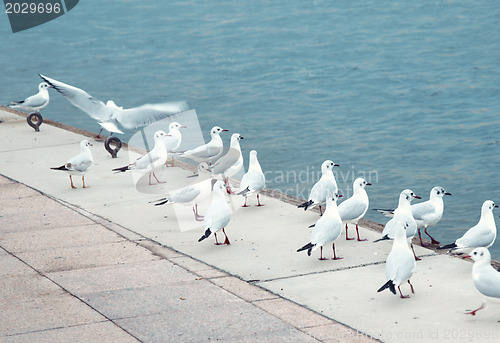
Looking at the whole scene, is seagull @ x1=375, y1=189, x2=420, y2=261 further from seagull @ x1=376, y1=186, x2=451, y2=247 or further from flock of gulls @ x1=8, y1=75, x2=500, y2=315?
seagull @ x1=376, y1=186, x2=451, y2=247

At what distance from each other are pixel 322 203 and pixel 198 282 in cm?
288

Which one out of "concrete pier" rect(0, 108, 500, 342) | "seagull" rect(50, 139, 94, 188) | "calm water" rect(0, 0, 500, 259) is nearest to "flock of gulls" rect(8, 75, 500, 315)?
"seagull" rect(50, 139, 94, 188)

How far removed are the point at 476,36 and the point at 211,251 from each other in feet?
83.8

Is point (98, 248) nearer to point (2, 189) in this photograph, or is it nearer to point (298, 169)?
point (2, 189)

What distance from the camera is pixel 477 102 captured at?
23875mm

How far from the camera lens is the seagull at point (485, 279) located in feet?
25.4

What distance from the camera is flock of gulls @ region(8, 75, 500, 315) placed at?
330 inches

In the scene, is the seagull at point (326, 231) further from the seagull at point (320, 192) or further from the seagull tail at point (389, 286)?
the seagull tail at point (389, 286)

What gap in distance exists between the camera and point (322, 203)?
11195mm

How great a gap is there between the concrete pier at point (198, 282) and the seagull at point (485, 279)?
0.78ft

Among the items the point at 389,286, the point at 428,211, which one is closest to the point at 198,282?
the point at 389,286

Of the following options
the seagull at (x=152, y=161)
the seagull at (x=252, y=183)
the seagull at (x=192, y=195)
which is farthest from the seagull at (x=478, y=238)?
the seagull at (x=152, y=161)

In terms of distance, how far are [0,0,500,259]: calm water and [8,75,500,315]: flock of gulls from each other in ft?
10.5

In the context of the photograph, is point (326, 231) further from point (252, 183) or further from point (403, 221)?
point (252, 183)
